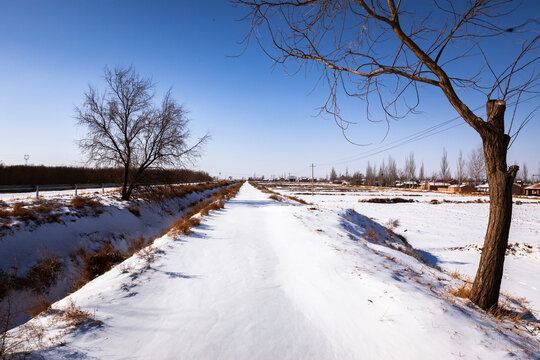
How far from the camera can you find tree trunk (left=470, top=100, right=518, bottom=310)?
299 cm

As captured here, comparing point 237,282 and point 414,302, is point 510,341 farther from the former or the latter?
point 237,282

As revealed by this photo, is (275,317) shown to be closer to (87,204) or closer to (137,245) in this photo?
(137,245)

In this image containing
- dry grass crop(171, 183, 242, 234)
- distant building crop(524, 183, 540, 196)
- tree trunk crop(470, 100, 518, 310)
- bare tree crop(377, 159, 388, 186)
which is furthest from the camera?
bare tree crop(377, 159, 388, 186)

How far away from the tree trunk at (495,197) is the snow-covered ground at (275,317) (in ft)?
1.70

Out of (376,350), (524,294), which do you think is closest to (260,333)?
(376,350)

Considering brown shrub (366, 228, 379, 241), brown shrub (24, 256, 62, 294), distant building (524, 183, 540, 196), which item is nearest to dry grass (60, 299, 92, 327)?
brown shrub (24, 256, 62, 294)

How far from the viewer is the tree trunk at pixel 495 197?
2.99 meters

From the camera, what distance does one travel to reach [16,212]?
831 cm

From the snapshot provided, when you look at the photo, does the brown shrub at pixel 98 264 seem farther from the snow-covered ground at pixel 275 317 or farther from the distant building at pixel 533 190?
the distant building at pixel 533 190

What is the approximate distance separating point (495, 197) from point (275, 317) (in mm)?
3468

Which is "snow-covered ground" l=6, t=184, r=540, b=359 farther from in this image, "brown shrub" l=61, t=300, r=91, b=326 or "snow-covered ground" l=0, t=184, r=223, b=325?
"snow-covered ground" l=0, t=184, r=223, b=325

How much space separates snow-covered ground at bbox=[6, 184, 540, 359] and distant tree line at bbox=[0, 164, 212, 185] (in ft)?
44.8

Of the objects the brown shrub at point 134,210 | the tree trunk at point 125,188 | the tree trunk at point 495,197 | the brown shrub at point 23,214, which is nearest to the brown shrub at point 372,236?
the tree trunk at point 495,197

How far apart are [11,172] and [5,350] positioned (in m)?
33.7
